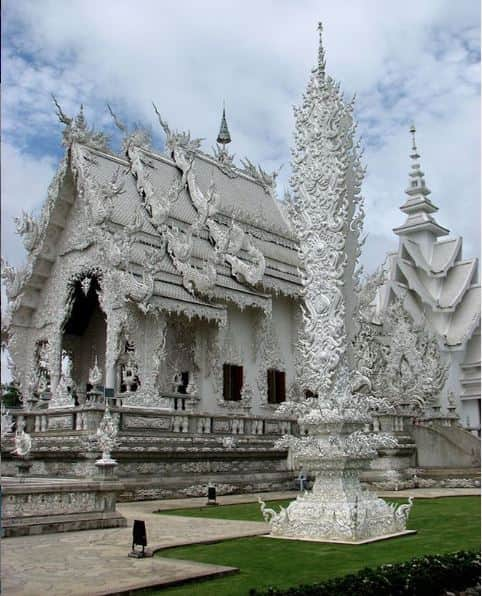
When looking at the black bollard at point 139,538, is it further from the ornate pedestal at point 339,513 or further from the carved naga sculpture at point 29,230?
the carved naga sculpture at point 29,230

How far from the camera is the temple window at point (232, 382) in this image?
1909cm

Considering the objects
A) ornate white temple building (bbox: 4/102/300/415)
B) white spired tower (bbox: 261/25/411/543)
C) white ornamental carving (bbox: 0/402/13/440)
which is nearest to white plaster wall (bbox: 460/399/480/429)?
ornate white temple building (bbox: 4/102/300/415)

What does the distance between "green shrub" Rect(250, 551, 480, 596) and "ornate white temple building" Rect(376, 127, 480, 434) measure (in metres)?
21.5

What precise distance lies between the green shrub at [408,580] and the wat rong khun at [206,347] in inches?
99.1

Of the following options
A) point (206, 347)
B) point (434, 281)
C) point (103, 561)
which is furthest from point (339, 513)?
point (434, 281)

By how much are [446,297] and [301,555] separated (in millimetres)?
23034

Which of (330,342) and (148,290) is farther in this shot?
(148,290)

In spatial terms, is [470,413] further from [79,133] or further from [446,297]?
[79,133]

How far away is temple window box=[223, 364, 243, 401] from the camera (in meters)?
19.1

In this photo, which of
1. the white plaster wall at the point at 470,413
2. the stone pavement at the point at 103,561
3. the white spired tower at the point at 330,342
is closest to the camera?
the stone pavement at the point at 103,561

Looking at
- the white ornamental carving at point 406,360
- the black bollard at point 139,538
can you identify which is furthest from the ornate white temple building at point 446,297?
the black bollard at point 139,538

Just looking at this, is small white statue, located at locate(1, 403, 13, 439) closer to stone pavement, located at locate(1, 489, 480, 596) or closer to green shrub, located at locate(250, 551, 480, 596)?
stone pavement, located at locate(1, 489, 480, 596)

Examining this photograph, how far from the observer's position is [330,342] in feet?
28.7

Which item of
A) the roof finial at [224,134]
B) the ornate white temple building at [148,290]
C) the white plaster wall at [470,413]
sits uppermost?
the roof finial at [224,134]
